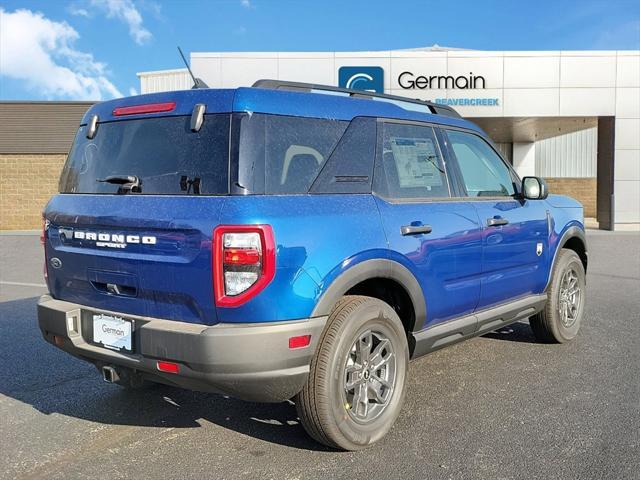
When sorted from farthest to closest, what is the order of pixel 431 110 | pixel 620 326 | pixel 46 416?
1. pixel 620 326
2. pixel 431 110
3. pixel 46 416

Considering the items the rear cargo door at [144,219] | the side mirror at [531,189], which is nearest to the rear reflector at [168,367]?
the rear cargo door at [144,219]

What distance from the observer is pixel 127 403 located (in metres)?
4.08

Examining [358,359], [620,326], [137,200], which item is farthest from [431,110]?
[620,326]

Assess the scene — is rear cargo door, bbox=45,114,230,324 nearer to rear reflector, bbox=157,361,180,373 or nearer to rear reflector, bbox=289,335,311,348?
rear reflector, bbox=157,361,180,373

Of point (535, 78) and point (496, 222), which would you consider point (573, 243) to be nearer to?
point (496, 222)

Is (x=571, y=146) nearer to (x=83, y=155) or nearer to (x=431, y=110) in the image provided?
(x=431, y=110)

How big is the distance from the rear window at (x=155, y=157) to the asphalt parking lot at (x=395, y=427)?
144cm

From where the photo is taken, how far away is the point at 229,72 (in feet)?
57.3

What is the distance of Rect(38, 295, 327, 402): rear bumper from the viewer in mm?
2758

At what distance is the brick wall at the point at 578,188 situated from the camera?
27.3 metres

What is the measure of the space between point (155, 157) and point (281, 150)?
0.69 m

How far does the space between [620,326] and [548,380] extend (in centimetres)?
217

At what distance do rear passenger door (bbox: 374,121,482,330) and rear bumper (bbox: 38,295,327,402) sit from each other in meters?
0.83

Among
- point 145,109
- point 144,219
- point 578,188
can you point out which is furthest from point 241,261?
point 578,188
